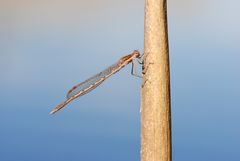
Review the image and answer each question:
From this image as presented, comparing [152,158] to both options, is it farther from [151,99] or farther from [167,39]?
[167,39]

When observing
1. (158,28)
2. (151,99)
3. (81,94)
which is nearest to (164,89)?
(151,99)

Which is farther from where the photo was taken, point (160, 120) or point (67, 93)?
point (67, 93)

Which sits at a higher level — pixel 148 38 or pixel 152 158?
pixel 148 38
